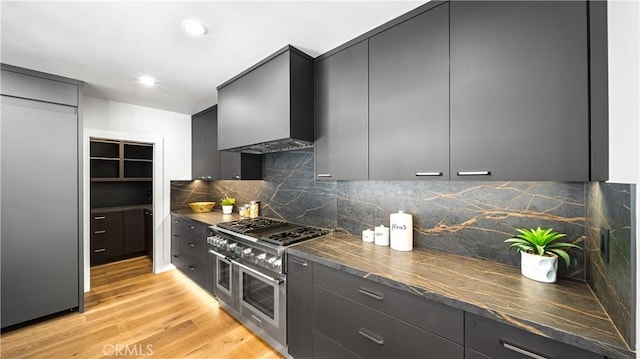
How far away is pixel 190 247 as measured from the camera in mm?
3092

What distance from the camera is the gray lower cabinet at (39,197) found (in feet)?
7.02

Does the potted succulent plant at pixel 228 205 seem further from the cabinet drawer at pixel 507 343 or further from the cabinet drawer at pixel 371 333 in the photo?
the cabinet drawer at pixel 507 343

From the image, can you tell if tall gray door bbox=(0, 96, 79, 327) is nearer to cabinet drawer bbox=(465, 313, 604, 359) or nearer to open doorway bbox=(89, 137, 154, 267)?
open doorway bbox=(89, 137, 154, 267)

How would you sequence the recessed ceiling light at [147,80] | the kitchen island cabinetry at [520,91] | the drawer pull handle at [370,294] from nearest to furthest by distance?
the kitchen island cabinetry at [520,91] → the drawer pull handle at [370,294] → the recessed ceiling light at [147,80]

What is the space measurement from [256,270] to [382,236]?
3.59 feet

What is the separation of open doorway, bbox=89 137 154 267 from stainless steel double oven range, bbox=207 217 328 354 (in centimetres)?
205

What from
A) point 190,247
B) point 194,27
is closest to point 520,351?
point 194,27

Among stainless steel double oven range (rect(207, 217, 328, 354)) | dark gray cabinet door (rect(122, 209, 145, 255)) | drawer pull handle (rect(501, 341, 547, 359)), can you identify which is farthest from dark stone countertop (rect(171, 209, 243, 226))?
drawer pull handle (rect(501, 341, 547, 359))

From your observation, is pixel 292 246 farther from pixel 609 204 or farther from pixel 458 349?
pixel 609 204

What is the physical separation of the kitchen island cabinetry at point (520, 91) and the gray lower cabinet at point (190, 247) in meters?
2.73

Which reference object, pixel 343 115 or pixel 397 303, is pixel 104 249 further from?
pixel 397 303

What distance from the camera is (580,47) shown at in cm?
97

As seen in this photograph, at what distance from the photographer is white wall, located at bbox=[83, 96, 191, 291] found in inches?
119

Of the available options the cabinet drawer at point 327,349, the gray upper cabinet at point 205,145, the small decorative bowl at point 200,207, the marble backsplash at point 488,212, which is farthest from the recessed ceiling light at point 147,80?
the cabinet drawer at point 327,349
